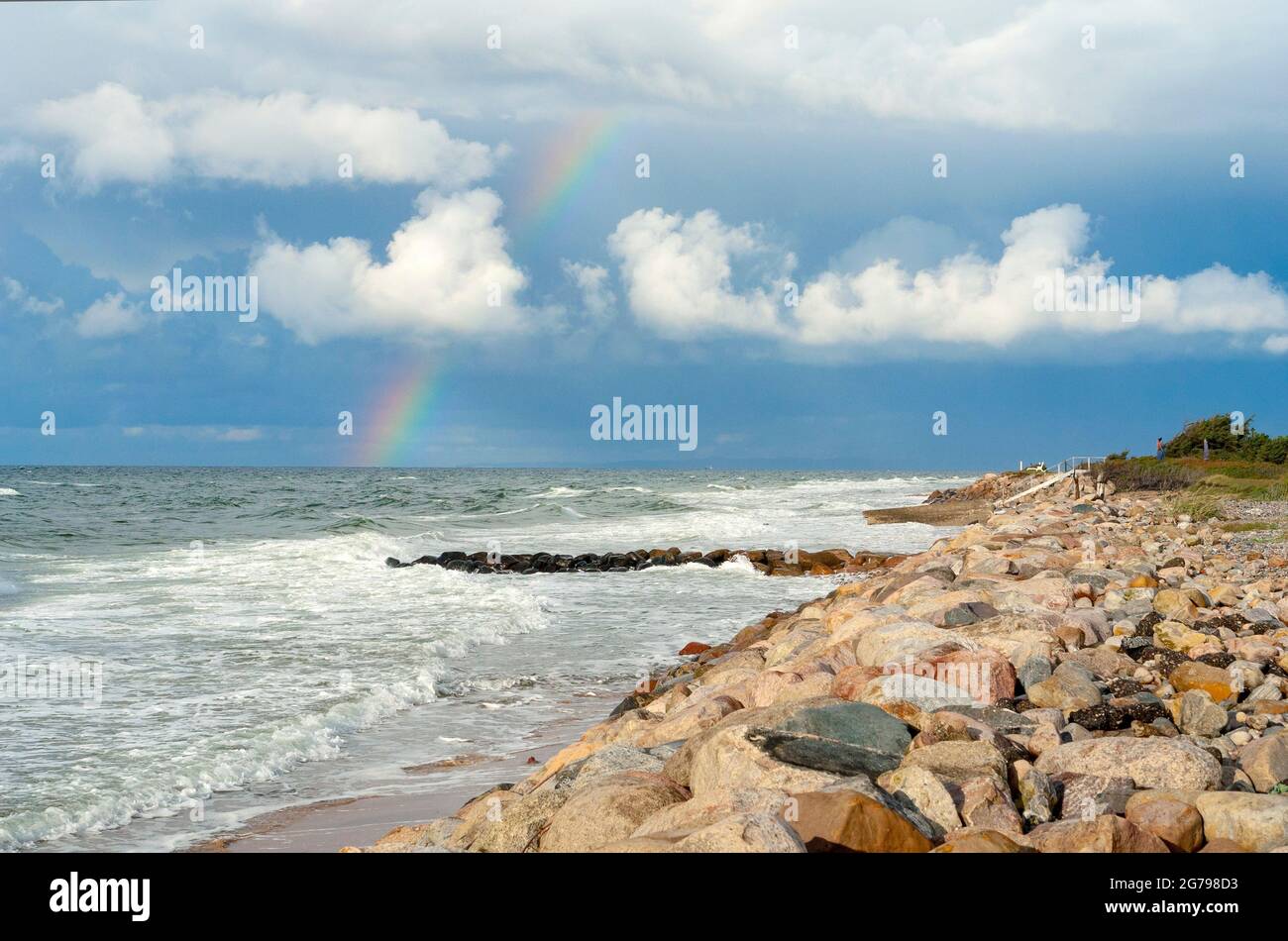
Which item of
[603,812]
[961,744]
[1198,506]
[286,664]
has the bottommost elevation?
[286,664]

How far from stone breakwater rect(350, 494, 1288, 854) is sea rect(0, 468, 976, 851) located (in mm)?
2023

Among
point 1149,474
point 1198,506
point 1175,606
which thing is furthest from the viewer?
point 1149,474

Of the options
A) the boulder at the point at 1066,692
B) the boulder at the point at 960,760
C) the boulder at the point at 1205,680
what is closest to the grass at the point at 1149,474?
the boulder at the point at 1205,680

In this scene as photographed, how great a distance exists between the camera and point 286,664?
12211mm

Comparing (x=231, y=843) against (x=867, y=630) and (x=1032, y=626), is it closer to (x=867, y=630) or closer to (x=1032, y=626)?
(x=867, y=630)

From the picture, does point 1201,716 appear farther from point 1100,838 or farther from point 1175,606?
point 1175,606

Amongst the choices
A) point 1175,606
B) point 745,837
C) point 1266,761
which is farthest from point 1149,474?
point 745,837

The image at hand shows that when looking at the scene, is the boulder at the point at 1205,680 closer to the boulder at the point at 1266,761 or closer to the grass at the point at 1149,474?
the boulder at the point at 1266,761

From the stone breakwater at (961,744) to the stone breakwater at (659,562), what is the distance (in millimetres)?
14235

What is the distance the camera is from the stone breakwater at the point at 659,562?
24406 mm

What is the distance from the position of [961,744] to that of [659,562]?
20825 mm

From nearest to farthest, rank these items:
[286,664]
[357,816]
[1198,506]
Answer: [357,816]
[286,664]
[1198,506]

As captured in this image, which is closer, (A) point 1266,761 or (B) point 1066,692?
(A) point 1266,761
